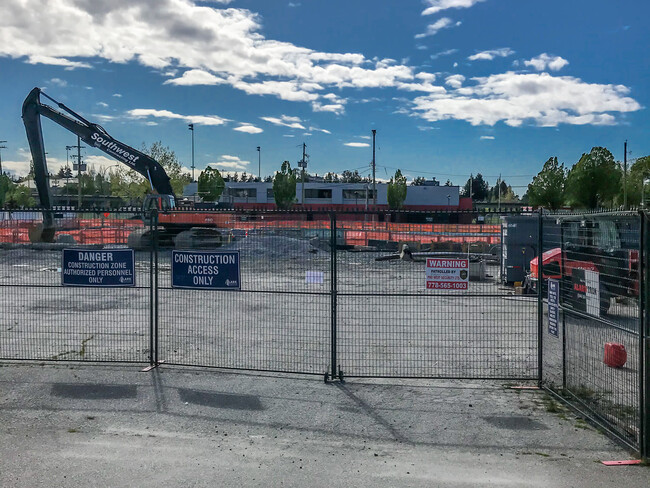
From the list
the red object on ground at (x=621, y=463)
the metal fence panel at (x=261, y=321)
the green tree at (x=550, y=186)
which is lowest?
the red object on ground at (x=621, y=463)

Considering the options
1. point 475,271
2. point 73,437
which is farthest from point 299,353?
point 475,271

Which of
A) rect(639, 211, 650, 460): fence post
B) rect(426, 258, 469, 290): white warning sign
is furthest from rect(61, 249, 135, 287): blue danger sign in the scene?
rect(639, 211, 650, 460): fence post

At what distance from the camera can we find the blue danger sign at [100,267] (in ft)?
29.1

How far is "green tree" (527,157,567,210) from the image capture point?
58.7 meters

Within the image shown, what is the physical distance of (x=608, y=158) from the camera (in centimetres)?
5112

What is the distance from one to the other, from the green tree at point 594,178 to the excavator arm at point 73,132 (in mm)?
37225

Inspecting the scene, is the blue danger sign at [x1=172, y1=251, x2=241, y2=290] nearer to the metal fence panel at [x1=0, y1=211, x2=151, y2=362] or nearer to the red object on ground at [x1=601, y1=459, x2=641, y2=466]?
the metal fence panel at [x1=0, y1=211, x2=151, y2=362]

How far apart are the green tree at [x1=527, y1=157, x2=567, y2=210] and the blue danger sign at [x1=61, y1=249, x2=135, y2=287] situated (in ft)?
183

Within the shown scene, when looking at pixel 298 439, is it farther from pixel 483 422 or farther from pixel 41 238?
pixel 41 238

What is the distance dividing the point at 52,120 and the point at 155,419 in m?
27.8

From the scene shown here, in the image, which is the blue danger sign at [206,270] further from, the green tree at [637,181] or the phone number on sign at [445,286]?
the green tree at [637,181]

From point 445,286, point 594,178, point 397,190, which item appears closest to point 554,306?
point 445,286

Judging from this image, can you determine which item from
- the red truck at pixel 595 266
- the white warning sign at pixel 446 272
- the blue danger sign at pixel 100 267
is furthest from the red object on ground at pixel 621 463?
the blue danger sign at pixel 100 267

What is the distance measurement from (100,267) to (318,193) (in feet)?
276
